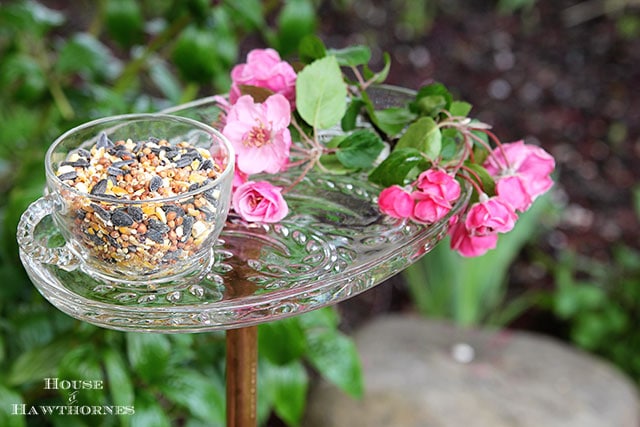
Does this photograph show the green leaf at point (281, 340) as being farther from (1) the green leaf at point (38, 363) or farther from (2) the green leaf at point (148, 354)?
(1) the green leaf at point (38, 363)

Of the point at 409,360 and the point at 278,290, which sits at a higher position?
the point at 278,290

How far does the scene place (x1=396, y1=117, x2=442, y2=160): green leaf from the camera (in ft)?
2.75

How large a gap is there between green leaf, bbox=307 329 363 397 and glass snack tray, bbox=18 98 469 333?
49 cm

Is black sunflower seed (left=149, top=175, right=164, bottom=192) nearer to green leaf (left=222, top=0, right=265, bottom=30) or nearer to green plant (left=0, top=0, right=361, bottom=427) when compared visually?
green plant (left=0, top=0, right=361, bottom=427)

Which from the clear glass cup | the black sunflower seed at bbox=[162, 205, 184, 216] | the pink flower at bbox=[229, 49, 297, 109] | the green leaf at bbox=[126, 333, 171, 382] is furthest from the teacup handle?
the green leaf at bbox=[126, 333, 171, 382]

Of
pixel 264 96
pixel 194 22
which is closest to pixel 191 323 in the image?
pixel 264 96

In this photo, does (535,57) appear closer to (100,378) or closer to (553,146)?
(553,146)

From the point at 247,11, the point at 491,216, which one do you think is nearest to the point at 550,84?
the point at 247,11

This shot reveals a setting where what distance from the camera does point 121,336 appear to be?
131 centimetres

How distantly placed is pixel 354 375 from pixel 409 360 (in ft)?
1.57

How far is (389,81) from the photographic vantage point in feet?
8.44

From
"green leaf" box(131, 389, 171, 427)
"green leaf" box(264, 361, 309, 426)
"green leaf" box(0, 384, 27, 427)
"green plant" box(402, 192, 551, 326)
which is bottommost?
"green plant" box(402, 192, 551, 326)

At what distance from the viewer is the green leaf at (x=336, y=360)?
1341 mm

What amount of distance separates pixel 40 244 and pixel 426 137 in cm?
37
